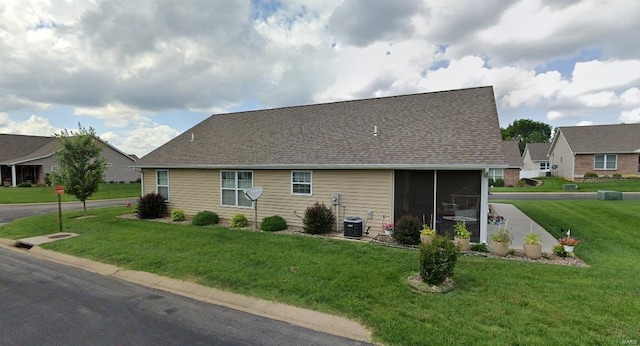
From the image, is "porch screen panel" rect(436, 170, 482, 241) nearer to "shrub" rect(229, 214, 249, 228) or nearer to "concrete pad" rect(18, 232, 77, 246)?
"shrub" rect(229, 214, 249, 228)

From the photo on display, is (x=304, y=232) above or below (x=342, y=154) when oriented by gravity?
below

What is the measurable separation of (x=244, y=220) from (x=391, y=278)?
775 centimetres

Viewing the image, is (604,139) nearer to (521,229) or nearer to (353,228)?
(521,229)

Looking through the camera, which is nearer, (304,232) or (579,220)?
(304,232)

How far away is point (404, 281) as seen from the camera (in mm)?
6484

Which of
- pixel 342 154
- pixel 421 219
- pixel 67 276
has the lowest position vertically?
pixel 67 276

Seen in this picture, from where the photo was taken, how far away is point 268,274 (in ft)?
22.9

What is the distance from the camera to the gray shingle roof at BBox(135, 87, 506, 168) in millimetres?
10453

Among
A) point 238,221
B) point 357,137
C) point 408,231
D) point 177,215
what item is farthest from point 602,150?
point 177,215

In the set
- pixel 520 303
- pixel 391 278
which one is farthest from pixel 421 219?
pixel 520 303

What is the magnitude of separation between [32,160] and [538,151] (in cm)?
6414

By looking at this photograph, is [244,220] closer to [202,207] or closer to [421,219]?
[202,207]

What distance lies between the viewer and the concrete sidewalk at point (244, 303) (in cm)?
481

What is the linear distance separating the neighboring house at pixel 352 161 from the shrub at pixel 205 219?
2.45 feet
